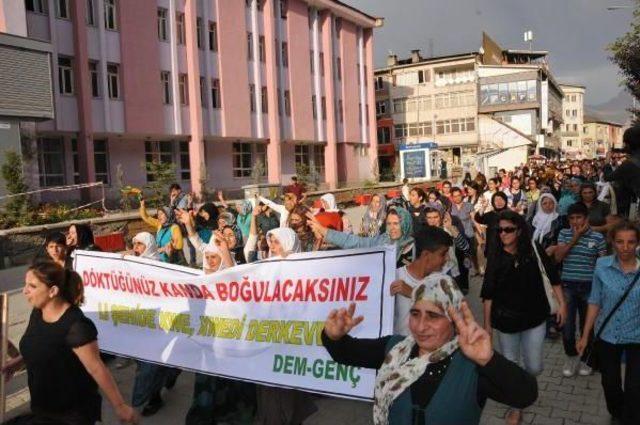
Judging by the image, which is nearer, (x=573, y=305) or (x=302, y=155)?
(x=573, y=305)

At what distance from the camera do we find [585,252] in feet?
18.0

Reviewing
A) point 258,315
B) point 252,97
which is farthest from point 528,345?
point 252,97

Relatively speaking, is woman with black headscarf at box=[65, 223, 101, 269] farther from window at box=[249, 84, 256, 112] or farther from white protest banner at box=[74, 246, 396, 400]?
window at box=[249, 84, 256, 112]

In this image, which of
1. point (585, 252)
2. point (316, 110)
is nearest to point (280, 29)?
point (316, 110)

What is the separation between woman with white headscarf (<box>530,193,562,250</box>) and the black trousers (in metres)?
3.47

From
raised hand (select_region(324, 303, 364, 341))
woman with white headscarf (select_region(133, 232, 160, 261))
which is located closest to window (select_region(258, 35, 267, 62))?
woman with white headscarf (select_region(133, 232, 160, 261))

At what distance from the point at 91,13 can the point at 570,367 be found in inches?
993

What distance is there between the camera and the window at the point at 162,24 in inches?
1101

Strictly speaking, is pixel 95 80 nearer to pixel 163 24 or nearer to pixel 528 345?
pixel 163 24

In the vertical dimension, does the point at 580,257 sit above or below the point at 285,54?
below

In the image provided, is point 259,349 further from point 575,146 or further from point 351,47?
point 575,146

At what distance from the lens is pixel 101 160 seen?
26609 mm

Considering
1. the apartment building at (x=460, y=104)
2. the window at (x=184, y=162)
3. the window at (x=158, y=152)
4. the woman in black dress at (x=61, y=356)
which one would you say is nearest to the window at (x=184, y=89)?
the window at (x=158, y=152)

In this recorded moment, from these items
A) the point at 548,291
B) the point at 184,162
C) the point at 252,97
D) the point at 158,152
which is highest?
the point at 252,97
